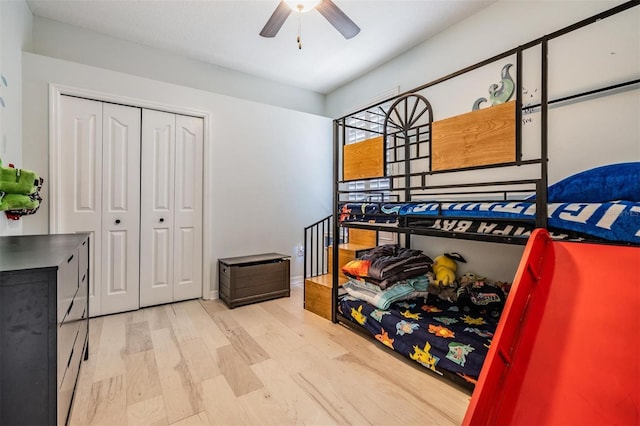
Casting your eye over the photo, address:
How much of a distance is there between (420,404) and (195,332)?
1.81 m

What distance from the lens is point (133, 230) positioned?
2857 mm

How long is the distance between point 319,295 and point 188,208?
175 centimetres

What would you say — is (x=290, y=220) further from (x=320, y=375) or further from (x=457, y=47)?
(x=457, y=47)

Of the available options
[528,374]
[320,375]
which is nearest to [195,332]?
[320,375]

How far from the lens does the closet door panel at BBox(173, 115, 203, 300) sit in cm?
309

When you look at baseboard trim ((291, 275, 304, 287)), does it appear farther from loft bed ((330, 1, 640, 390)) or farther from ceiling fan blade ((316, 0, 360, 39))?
ceiling fan blade ((316, 0, 360, 39))

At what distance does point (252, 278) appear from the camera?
3.08 m

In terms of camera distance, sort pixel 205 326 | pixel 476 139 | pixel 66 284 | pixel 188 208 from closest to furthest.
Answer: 1. pixel 66 284
2. pixel 476 139
3. pixel 205 326
4. pixel 188 208

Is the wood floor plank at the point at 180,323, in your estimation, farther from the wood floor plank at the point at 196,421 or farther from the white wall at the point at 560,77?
the white wall at the point at 560,77

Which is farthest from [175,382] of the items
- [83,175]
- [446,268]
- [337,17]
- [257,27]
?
[257,27]

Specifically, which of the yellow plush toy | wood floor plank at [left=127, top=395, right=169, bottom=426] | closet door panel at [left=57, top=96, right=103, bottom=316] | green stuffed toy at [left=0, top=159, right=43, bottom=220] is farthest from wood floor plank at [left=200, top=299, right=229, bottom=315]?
the yellow plush toy

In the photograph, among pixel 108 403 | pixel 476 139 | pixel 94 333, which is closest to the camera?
pixel 108 403

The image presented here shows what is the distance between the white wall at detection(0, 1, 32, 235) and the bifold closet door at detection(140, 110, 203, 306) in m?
0.88

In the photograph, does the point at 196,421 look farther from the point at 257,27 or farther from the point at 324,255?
the point at 257,27
